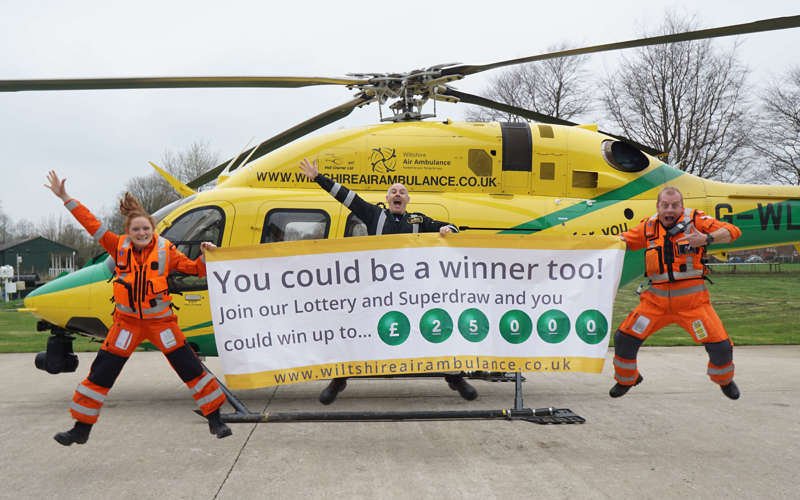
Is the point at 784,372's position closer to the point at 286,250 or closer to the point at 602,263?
the point at 602,263

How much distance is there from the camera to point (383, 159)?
678 cm

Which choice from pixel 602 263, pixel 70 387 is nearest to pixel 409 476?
pixel 602 263

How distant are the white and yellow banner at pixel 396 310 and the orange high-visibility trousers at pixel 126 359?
0.87ft

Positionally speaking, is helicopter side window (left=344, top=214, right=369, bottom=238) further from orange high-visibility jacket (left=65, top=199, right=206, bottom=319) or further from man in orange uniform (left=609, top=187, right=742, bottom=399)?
man in orange uniform (left=609, top=187, right=742, bottom=399)

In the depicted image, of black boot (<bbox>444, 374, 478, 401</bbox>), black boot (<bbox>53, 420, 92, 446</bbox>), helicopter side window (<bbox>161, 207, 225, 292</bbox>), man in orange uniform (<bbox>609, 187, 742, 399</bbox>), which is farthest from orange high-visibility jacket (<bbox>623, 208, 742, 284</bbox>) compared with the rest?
black boot (<bbox>53, 420, 92, 446</bbox>)

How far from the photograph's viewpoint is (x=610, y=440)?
487cm

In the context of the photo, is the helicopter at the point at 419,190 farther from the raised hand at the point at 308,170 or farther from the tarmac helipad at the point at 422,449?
the raised hand at the point at 308,170

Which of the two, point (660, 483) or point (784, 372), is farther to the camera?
point (784, 372)

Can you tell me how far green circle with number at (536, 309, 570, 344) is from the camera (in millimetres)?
4762

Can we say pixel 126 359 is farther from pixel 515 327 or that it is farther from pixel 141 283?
pixel 515 327

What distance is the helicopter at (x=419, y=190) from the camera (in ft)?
20.7

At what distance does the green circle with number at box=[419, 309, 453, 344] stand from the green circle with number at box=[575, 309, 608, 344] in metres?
1.08

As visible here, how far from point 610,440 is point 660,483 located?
995 mm

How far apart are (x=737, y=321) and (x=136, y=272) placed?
14.6 m
